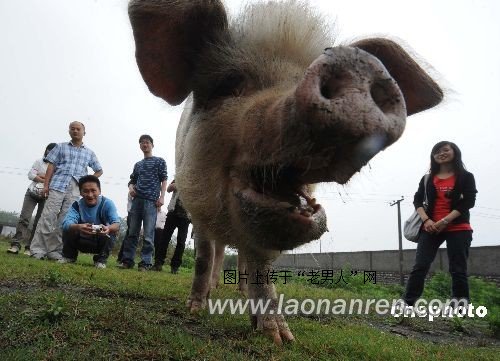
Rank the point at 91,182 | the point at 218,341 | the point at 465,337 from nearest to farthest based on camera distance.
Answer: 1. the point at 218,341
2. the point at 465,337
3. the point at 91,182

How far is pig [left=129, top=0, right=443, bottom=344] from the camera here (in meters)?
1.80

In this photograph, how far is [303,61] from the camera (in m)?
2.91

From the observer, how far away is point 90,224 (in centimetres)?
704

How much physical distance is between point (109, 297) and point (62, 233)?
3.68 metres

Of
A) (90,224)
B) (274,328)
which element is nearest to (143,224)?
(90,224)

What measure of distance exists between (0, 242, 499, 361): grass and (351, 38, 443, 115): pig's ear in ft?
5.78

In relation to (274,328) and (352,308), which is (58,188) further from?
(274,328)

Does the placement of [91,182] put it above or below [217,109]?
above

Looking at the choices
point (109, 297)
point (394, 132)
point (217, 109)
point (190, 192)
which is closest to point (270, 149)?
point (394, 132)

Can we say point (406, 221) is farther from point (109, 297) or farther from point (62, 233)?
point (62, 233)

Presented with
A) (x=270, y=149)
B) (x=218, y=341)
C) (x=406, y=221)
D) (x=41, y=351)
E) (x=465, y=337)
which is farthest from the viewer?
(x=406, y=221)

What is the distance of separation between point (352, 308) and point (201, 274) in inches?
83.9

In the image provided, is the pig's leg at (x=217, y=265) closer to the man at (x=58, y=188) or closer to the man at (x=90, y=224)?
the man at (x=90, y=224)

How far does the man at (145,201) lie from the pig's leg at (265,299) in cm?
484
